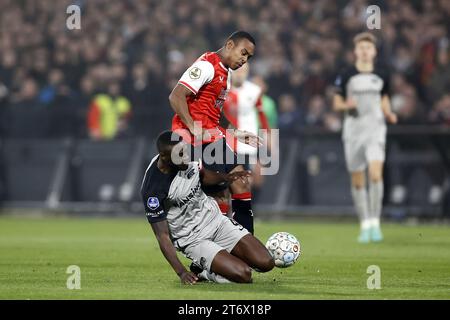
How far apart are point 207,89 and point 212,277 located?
2.06 meters

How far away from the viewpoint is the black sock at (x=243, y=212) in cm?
1141

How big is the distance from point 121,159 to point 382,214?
5432mm

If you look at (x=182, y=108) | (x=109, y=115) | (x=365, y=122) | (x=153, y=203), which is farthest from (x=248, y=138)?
(x=109, y=115)

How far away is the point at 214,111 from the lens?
1151 centimetres

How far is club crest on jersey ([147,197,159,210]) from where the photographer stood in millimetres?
10016

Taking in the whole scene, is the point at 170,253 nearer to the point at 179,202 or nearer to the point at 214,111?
the point at 179,202

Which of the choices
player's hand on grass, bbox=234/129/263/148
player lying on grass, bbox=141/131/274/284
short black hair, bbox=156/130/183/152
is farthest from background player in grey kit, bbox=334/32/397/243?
short black hair, bbox=156/130/183/152

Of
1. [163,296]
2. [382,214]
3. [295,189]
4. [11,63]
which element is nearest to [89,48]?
[11,63]

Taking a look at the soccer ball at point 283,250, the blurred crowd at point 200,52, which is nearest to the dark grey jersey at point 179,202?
the soccer ball at point 283,250

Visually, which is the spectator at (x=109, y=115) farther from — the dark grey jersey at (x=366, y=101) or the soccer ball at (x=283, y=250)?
the soccer ball at (x=283, y=250)

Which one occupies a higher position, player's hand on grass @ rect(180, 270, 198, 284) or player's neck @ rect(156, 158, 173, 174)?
player's neck @ rect(156, 158, 173, 174)

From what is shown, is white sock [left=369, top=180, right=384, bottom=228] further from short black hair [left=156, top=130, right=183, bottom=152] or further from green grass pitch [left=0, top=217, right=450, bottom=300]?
short black hair [left=156, top=130, right=183, bottom=152]

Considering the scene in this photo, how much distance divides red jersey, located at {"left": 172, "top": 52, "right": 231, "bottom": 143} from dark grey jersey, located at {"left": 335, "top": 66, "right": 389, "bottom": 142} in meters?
4.82

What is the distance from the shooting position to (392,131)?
20.3 meters
